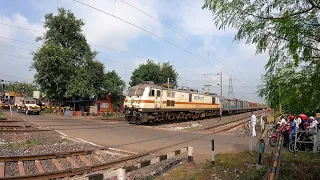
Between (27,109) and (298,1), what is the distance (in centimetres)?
3647

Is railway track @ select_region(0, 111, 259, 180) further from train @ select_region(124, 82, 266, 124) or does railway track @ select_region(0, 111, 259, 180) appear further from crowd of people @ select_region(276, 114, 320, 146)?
train @ select_region(124, 82, 266, 124)

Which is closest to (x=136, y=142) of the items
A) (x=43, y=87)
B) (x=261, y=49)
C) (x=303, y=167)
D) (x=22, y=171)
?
(x=22, y=171)

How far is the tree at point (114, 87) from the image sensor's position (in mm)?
40344

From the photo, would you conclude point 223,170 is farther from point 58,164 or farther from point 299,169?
point 58,164

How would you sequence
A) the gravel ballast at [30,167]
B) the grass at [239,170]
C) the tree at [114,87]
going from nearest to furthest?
the grass at [239,170], the gravel ballast at [30,167], the tree at [114,87]

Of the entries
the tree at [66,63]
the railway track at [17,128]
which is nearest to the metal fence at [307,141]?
the railway track at [17,128]

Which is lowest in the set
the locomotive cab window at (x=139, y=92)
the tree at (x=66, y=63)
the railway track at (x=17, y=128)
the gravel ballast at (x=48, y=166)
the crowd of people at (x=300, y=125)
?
the gravel ballast at (x=48, y=166)

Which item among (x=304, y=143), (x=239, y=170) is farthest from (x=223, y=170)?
(x=304, y=143)

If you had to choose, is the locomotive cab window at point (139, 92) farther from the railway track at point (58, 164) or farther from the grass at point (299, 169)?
the grass at point (299, 169)

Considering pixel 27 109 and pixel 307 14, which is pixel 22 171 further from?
pixel 27 109

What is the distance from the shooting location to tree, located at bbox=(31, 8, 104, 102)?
36.7 metres

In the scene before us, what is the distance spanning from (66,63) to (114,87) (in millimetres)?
7777

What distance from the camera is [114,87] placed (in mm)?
40375

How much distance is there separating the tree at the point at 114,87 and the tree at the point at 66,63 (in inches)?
49.5
